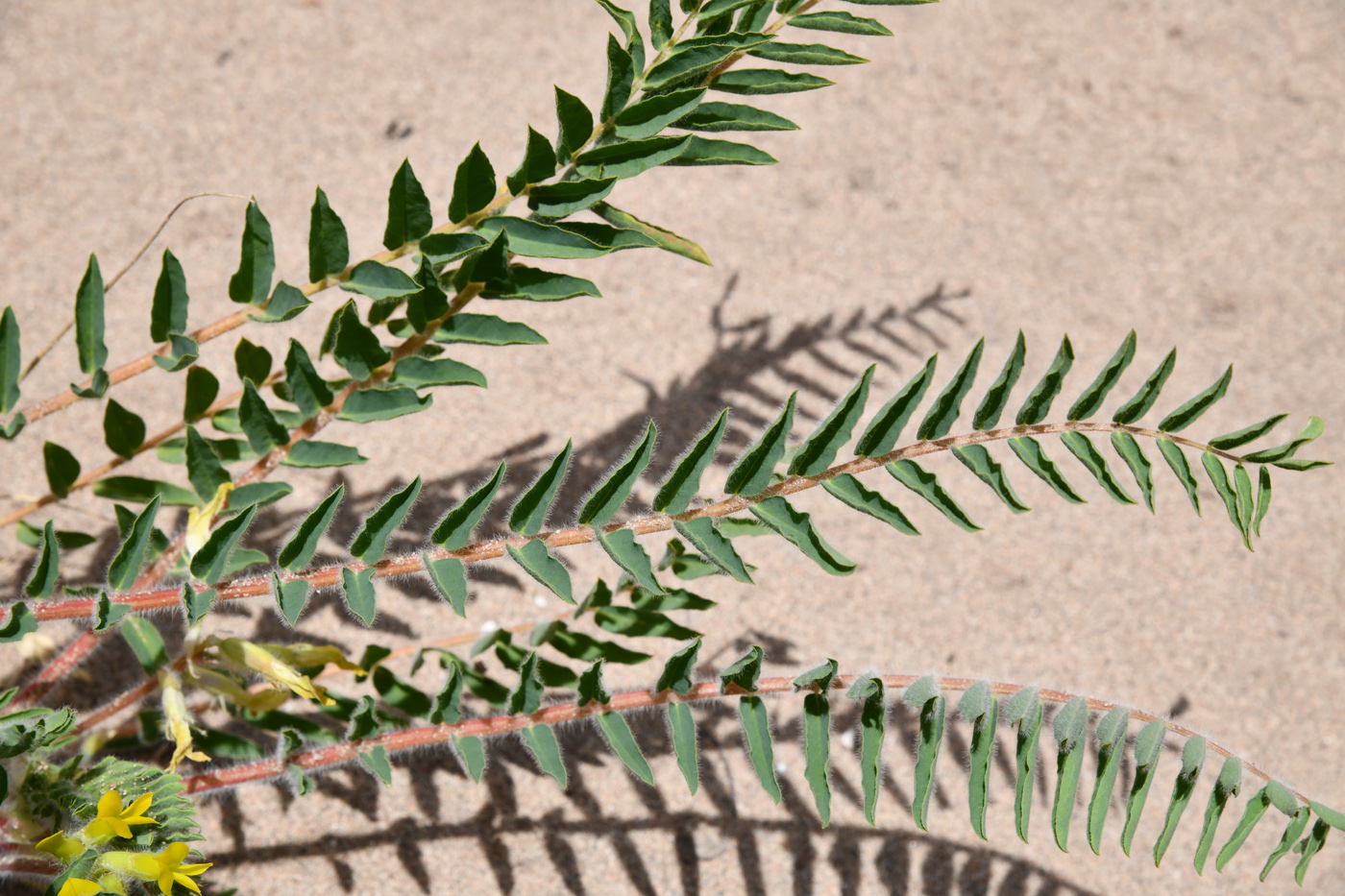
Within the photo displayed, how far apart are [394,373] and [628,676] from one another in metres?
0.80

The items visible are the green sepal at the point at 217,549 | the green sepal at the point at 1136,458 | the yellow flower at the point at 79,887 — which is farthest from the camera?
the green sepal at the point at 1136,458

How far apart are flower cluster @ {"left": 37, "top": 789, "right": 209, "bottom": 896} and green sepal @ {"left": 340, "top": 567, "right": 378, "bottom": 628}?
0.26 m

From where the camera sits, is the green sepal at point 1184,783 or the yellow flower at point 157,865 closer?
the yellow flower at point 157,865

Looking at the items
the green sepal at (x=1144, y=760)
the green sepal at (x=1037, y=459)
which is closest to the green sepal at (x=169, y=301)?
the green sepal at (x=1037, y=459)

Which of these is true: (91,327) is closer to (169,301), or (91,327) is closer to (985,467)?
(169,301)

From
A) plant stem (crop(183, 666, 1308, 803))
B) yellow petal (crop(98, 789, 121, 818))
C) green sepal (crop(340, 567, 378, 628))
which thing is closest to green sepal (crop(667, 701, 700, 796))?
plant stem (crop(183, 666, 1308, 803))

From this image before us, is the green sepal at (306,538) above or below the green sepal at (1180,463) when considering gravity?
below

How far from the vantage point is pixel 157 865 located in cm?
100

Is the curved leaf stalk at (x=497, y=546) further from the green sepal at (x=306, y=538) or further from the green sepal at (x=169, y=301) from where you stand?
the green sepal at (x=169, y=301)

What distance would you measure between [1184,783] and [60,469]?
1.51 meters

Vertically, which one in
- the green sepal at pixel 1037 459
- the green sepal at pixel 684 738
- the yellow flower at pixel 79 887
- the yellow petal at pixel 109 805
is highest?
the green sepal at pixel 1037 459

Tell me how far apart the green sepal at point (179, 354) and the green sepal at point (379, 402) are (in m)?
0.19

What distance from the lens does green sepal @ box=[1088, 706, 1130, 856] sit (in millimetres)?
1232

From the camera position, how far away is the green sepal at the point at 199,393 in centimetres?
135
